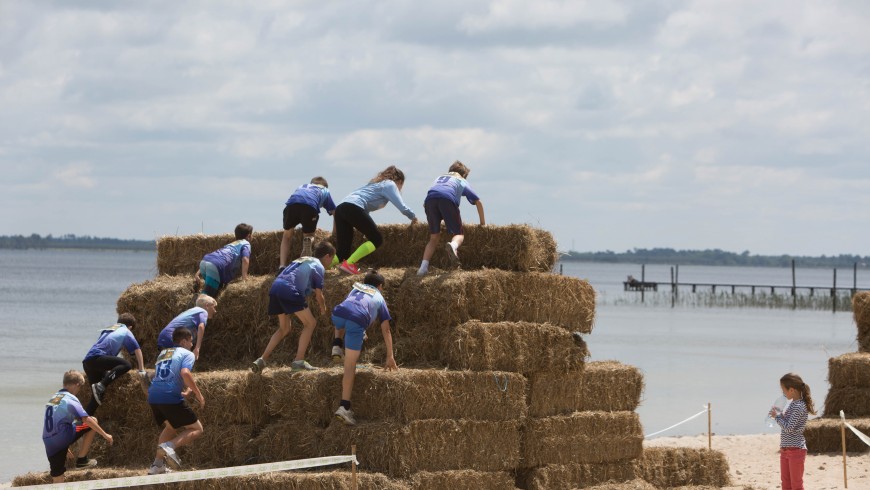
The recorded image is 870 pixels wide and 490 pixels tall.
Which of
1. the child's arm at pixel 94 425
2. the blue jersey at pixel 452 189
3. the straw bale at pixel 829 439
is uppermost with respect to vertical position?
the blue jersey at pixel 452 189

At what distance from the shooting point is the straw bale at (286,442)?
11508 mm

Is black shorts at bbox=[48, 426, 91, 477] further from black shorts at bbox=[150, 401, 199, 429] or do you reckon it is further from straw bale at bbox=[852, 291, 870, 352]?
straw bale at bbox=[852, 291, 870, 352]

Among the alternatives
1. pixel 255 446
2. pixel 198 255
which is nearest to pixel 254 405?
pixel 255 446

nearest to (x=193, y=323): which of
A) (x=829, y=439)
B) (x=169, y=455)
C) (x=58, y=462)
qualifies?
(x=169, y=455)

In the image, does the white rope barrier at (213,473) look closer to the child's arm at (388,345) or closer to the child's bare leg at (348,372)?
the child's bare leg at (348,372)

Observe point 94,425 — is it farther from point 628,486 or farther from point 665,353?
point 665,353

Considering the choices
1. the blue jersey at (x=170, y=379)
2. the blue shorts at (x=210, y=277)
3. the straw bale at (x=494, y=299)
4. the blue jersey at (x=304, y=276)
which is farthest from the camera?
the blue shorts at (x=210, y=277)

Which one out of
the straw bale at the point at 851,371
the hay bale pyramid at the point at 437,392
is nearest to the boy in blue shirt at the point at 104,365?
the hay bale pyramid at the point at 437,392

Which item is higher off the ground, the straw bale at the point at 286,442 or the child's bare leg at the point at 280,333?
the child's bare leg at the point at 280,333

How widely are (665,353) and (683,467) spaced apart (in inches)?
934

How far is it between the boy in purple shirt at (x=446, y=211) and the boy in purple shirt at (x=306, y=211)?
4.90ft

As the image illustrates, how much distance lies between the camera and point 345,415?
36.7ft

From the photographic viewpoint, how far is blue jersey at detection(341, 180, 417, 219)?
1323 cm

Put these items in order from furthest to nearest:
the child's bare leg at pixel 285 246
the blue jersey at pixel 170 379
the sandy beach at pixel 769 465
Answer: the sandy beach at pixel 769 465 → the child's bare leg at pixel 285 246 → the blue jersey at pixel 170 379
